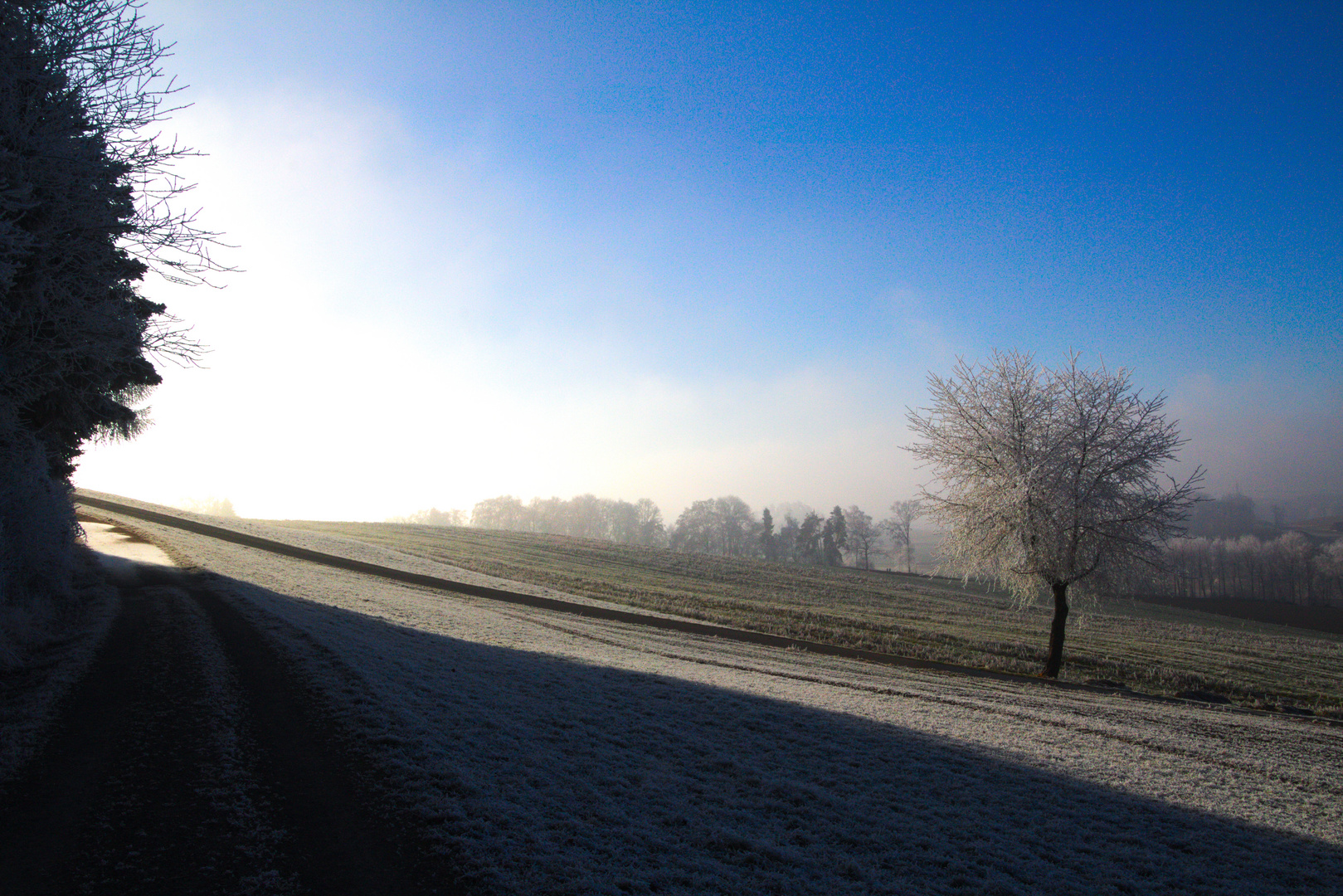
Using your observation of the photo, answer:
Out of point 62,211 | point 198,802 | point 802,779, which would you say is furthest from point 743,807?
point 62,211

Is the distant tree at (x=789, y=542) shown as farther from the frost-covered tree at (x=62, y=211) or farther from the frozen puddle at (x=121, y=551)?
the frost-covered tree at (x=62, y=211)

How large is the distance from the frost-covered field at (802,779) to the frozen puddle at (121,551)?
1340 cm

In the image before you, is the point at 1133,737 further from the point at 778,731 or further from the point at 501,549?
the point at 501,549

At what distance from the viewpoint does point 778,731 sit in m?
9.66

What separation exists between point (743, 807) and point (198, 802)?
537 cm

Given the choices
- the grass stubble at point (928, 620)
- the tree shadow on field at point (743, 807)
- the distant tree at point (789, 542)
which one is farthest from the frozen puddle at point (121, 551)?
the distant tree at point (789, 542)

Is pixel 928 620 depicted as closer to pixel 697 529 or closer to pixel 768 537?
pixel 768 537

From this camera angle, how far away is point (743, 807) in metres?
6.71

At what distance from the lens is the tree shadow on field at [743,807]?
5.36m

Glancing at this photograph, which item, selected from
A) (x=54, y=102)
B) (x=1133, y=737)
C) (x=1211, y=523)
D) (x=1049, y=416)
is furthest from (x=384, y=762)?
(x=1211, y=523)

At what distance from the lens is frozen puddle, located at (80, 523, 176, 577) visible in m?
23.1

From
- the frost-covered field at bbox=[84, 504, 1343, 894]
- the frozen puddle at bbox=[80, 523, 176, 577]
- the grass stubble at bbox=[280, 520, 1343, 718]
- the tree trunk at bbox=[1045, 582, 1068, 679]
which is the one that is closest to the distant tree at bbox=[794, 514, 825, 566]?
the grass stubble at bbox=[280, 520, 1343, 718]

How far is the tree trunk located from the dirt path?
870 inches

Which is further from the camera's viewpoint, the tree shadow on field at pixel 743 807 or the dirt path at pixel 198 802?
the tree shadow on field at pixel 743 807
